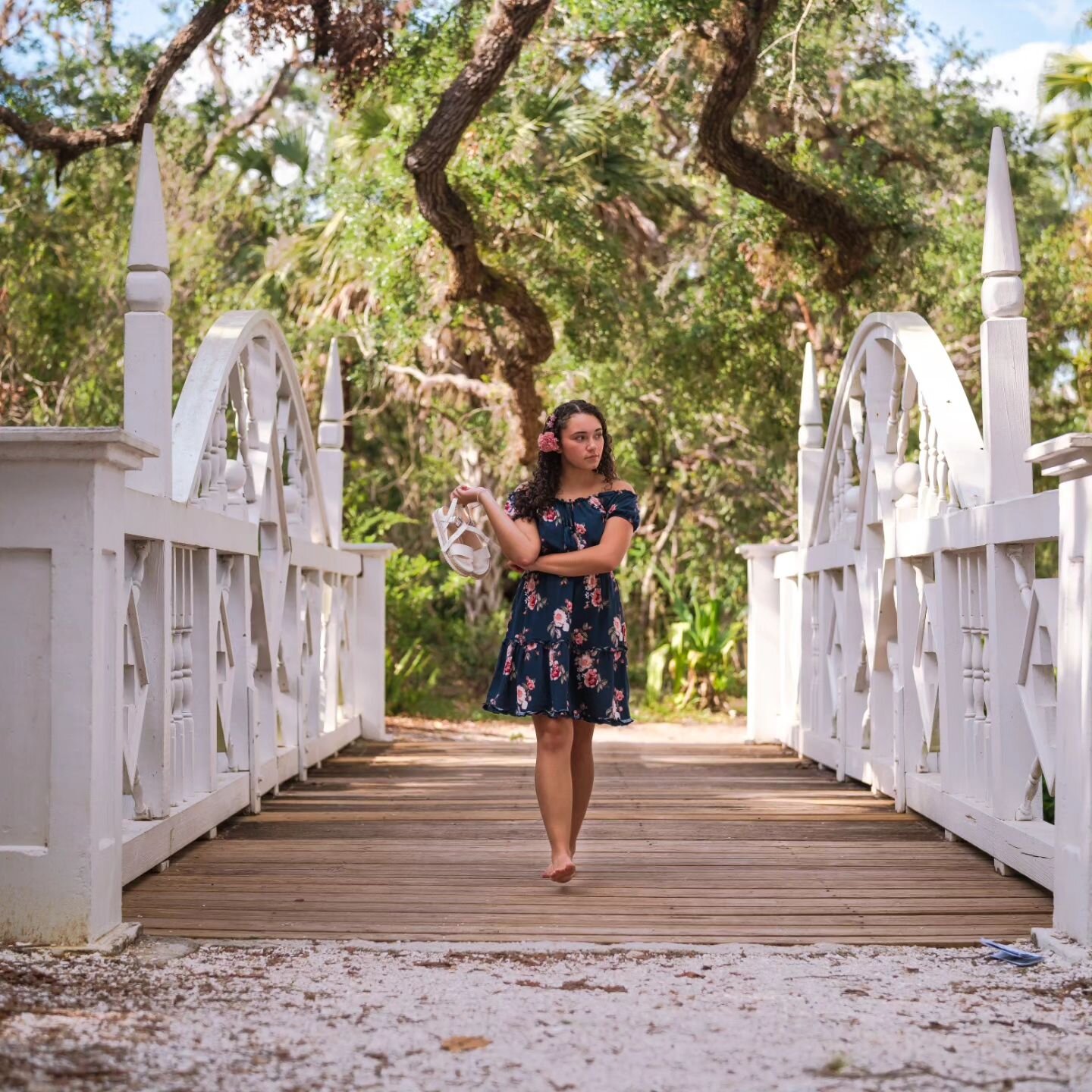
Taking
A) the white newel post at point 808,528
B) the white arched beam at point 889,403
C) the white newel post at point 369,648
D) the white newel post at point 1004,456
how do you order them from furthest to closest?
the white newel post at point 369,648 → the white newel post at point 808,528 → the white arched beam at point 889,403 → the white newel post at point 1004,456

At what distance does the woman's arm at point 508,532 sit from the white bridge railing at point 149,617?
0.84m

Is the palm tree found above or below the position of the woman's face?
above

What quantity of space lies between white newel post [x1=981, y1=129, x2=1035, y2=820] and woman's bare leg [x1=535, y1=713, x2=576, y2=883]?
1190mm

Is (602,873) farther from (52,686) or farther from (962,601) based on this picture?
(52,686)

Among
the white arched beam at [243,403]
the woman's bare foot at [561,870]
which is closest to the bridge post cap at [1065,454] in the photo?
the woman's bare foot at [561,870]

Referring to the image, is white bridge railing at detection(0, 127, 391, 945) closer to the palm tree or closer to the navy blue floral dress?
the navy blue floral dress

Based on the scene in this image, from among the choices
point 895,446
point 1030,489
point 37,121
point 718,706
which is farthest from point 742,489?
point 1030,489

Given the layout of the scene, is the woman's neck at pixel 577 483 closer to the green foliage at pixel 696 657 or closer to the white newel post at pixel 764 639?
the white newel post at pixel 764 639

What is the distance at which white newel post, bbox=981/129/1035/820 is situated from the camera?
3785mm

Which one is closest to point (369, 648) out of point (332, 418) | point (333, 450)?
point (333, 450)

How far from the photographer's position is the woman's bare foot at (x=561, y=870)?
12.1ft

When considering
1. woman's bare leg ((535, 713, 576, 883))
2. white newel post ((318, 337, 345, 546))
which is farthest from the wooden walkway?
white newel post ((318, 337, 345, 546))

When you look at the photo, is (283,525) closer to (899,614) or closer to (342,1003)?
(899,614)

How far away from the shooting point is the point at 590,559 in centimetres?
379
